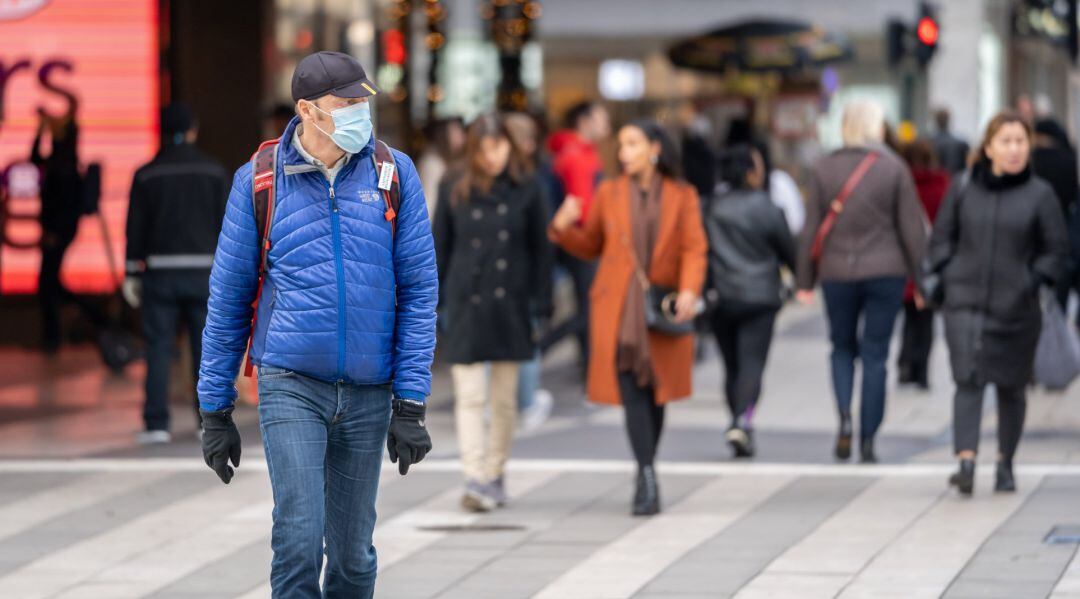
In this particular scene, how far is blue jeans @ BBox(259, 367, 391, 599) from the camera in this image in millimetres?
5504

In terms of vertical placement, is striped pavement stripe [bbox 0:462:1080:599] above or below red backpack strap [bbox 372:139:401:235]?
below

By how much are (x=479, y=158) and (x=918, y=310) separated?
547 cm

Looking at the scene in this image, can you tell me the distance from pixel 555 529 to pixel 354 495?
3.22 m

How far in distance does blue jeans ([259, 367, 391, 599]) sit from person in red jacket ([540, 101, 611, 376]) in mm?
8126

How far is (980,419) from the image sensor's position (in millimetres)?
9508

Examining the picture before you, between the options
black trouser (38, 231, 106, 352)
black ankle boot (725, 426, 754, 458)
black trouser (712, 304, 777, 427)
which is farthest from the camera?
black trouser (38, 231, 106, 352)

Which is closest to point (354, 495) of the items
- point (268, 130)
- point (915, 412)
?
point (915, 412)

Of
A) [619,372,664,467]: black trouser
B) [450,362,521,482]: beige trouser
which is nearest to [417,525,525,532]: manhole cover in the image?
[450,362,521,482]: beige trouser

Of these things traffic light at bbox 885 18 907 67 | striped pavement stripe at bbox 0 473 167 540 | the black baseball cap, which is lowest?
striped pavement stripe at bbox 0 473 167 540

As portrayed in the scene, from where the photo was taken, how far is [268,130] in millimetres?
16391

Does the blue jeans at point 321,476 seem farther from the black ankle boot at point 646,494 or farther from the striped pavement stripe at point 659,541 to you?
the black ankle boot at point 646,494

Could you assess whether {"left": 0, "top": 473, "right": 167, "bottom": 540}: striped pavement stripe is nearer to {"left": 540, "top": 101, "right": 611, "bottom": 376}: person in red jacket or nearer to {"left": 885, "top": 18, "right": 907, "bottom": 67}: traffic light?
{"left": 540, "top": 101, "right": 611, "bottom": 376}: person in red jacket

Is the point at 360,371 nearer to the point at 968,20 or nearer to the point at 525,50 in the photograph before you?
the point at 525,50

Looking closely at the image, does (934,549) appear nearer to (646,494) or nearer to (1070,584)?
(1070,584)
